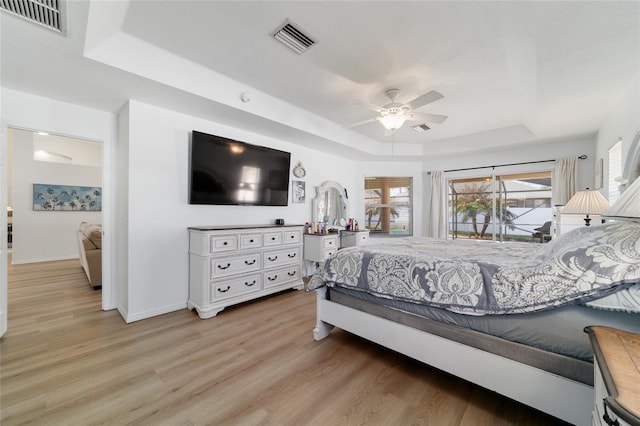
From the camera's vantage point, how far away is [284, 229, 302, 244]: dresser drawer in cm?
368

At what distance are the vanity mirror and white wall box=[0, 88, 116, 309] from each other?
2.95 m

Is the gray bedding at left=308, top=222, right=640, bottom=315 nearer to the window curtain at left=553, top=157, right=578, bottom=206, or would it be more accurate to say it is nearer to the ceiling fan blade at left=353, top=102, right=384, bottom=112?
the ceiling fan blade at left=353, top=102, right=384, bottom=112

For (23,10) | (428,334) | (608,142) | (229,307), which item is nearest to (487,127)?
(608,142)

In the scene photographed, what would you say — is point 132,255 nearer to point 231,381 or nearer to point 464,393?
point 231,381

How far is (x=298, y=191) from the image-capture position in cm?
445

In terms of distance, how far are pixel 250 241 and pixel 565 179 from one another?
16.5ft

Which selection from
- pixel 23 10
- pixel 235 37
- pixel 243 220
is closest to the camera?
pixel 23 10

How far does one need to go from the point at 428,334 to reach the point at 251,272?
7.12 feet

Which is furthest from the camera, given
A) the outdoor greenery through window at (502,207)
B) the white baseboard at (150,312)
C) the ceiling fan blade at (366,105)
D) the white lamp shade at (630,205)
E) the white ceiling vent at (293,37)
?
the outdoor greenery through window at (502,207)

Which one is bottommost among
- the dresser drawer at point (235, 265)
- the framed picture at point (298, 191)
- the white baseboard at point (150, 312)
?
the white baseboard at point (150, 312)

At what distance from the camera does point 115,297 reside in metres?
3.07

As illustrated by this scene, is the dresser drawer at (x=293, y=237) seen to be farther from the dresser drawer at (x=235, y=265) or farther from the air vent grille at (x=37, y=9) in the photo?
the air vent grille at (x=37, y=9)

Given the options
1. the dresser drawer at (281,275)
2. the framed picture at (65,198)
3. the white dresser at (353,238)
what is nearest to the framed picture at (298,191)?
the white dresser at (353,238)

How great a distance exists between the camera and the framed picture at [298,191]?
4.39 metres
